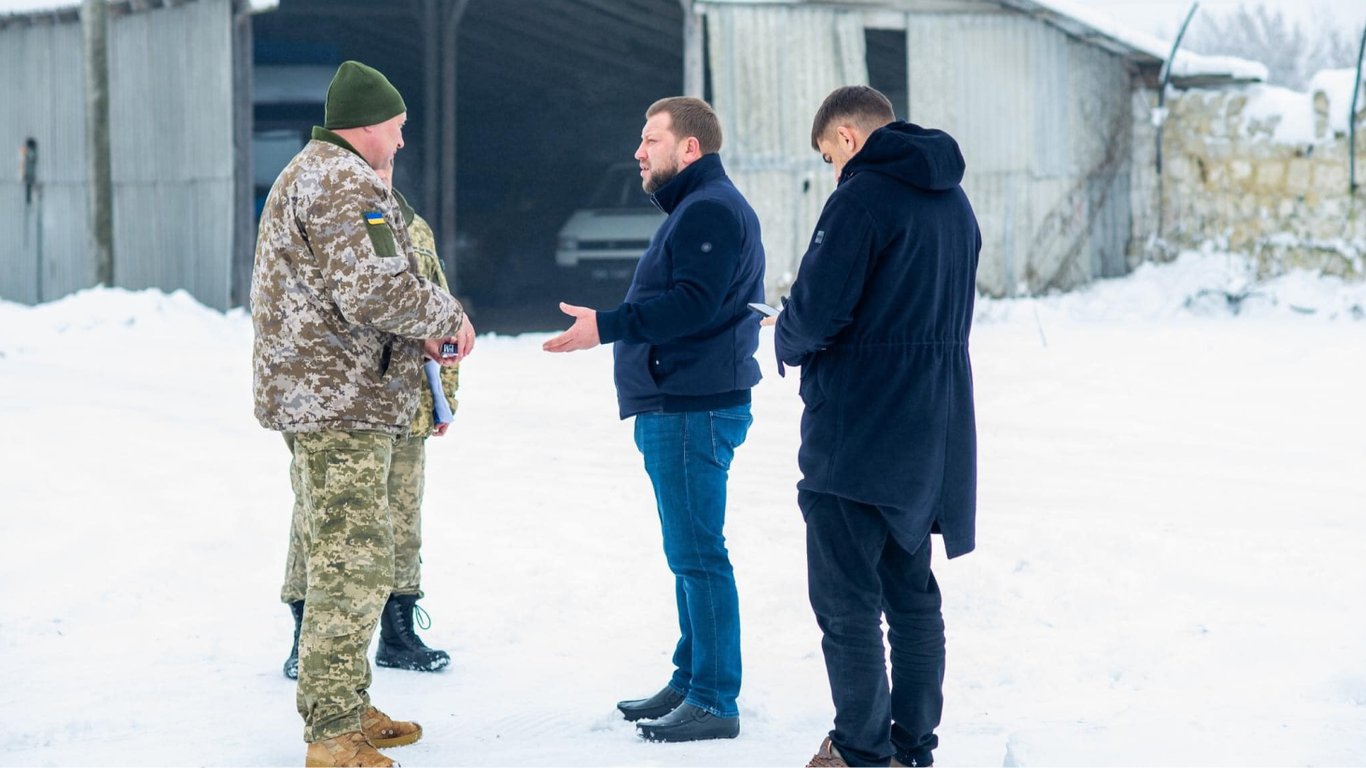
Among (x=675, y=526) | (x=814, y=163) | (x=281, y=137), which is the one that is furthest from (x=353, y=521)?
(x=281, y=137)

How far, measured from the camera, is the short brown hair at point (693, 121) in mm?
4184

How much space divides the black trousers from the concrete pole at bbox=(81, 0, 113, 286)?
13.0 meters

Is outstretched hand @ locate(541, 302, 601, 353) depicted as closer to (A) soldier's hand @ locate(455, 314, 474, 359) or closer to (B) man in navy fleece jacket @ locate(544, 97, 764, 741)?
(B) man in navy fleece jacket @ locate(544, 97, 764, 741)

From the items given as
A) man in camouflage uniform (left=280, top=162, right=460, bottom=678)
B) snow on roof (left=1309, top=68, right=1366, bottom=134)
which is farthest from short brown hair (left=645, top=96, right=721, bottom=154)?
snow on roof (left=1309, top=68, right=1366, bottom=134)

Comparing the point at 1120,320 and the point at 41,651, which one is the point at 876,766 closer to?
the point at 41,651

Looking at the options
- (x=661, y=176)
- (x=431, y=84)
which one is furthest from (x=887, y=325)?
(x=431, y=84)

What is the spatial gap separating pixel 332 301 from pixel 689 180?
3.52ft

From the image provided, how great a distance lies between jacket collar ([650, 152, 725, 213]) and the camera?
416 cm

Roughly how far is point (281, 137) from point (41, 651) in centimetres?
1412

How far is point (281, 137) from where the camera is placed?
18266mm

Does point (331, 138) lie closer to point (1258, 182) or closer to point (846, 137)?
point (846, 137)

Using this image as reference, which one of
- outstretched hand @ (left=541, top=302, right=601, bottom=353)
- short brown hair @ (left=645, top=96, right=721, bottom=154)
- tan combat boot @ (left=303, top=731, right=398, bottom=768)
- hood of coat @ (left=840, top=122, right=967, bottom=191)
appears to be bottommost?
tan combat boot @ (left=303, top=731, right=398, bottom=768)

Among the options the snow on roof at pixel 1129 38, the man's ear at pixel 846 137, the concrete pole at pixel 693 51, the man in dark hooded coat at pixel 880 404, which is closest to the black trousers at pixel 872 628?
the man in dark hooded coat at pixel 880 404

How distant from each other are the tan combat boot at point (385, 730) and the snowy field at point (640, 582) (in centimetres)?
5
